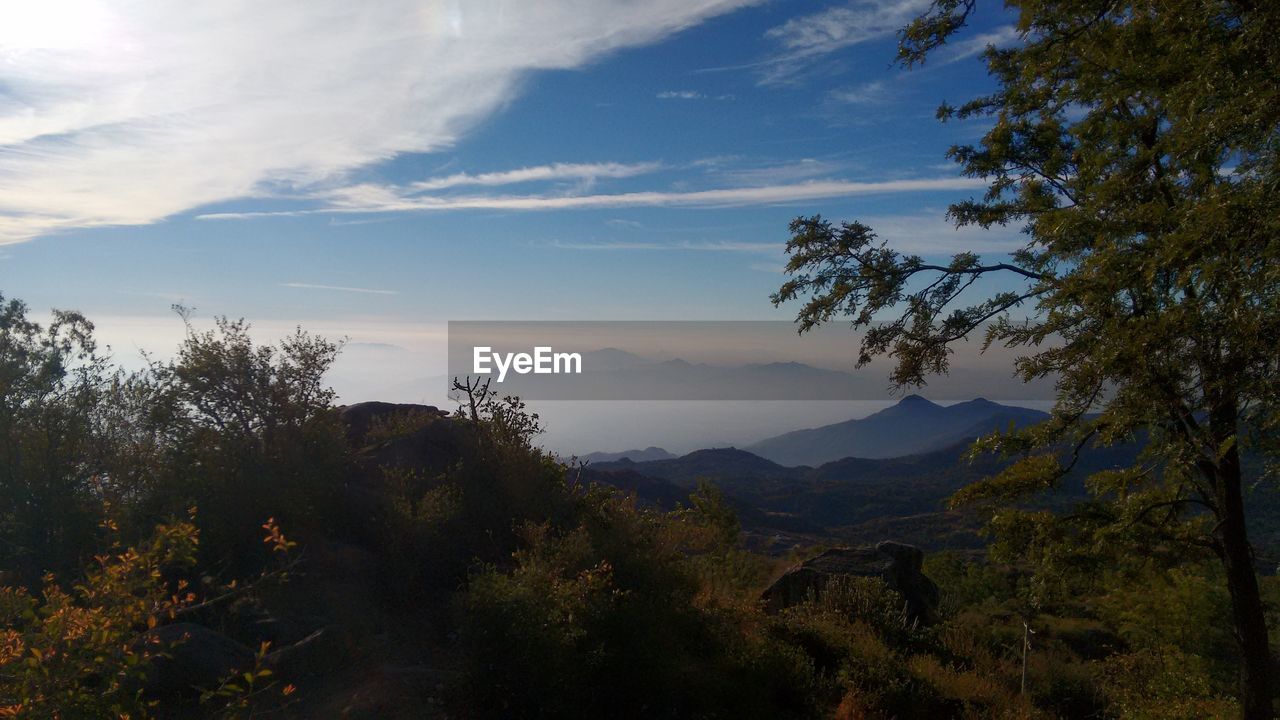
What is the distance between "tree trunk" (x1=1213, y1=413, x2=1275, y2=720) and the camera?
28.2 ft

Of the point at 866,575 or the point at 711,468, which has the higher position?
the point at 866,575

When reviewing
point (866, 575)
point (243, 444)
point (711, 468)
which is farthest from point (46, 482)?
point (711, 468)

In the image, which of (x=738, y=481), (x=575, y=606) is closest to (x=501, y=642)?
(x=575, y=606)

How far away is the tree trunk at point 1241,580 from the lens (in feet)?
28.2

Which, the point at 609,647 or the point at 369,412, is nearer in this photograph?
the point at 609,647

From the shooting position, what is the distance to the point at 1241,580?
28.8 ft

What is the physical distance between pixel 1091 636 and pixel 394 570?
2142cm

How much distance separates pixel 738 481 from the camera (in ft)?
486

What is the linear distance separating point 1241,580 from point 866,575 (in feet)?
24.3

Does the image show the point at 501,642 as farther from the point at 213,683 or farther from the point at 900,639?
the point at 900,639

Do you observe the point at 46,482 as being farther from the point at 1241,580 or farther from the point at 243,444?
the point at 1241,580

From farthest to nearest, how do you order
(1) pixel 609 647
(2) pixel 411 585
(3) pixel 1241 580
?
1. (2) pixel 411 585
2. (3) pixel 1241 580
3. (1) pixel 609 647

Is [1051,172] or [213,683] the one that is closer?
[213,683]

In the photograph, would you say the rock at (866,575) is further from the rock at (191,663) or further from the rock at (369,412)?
the rock at (191,663)
